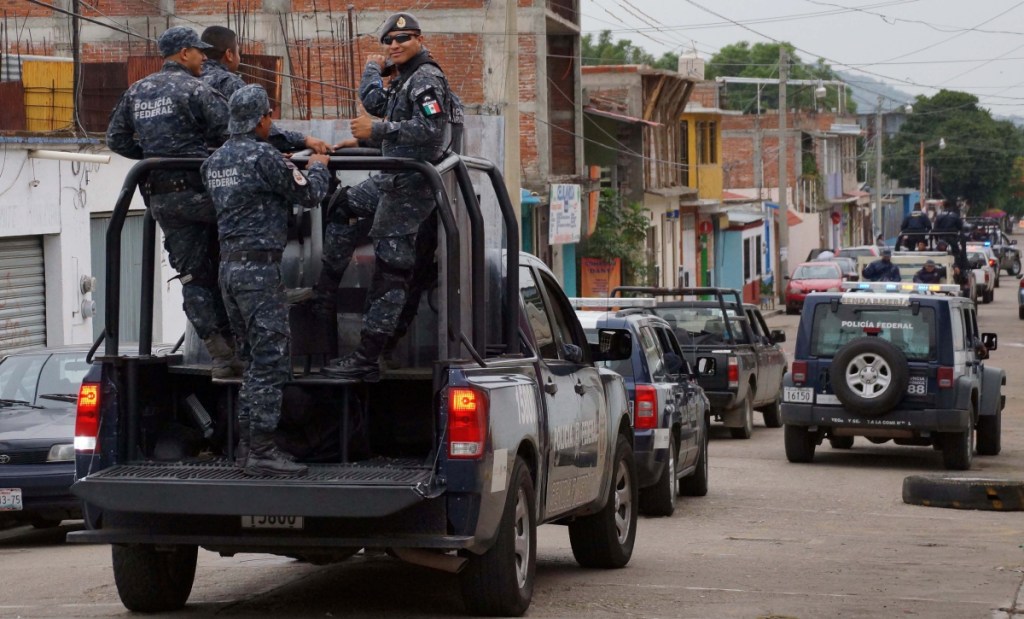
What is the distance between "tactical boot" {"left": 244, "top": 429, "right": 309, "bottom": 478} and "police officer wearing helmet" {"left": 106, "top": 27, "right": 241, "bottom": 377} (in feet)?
2.01

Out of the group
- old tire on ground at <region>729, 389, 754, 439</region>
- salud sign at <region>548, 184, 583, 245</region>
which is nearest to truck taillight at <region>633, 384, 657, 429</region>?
old tire on ground at <region>729, 389, 754, 439</region>

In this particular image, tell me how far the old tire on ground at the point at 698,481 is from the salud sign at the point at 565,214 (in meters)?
23.2

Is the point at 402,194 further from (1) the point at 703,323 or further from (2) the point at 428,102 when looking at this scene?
(1) the point at 703,323

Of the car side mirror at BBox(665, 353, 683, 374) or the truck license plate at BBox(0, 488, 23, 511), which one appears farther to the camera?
the car side mirror at BBox(665, 353, 683, 374)

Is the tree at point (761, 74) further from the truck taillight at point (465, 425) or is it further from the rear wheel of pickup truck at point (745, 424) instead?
the truck taillight at point (465, 425)

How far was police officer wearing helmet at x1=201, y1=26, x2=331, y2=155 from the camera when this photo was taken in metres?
8.31

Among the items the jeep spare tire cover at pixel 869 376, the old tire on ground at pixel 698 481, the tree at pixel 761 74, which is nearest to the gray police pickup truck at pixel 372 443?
the old tire on ground at pixel 698 481

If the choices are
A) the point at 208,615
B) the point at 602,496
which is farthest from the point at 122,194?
the point at 602,496

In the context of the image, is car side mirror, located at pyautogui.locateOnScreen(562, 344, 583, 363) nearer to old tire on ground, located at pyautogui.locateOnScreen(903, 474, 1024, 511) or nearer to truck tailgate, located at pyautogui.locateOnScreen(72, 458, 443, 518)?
truck tailgate, located at pyautogui.locateOnScreen(72, 458, 443, 518)

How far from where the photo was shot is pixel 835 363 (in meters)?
17.1

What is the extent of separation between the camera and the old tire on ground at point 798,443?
17984mm

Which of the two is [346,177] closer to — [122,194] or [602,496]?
[122,194]

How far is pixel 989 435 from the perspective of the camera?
749 inches

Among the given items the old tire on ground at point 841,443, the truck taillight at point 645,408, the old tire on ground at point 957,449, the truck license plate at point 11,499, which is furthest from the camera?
the old tire on ground at point 841,443
